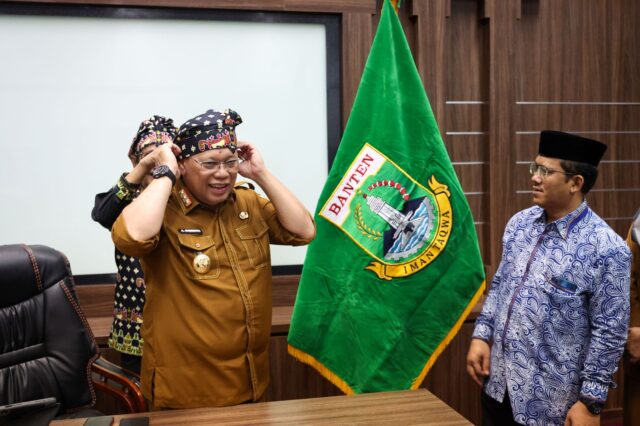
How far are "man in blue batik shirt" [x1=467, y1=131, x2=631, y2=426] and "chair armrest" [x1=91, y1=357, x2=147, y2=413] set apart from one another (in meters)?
1.21

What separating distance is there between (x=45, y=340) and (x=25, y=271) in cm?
25

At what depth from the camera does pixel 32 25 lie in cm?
302

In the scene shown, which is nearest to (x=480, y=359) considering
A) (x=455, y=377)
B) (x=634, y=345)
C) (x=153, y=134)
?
(x=634, y=345)

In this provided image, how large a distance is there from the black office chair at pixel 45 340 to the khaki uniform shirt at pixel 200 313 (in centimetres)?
38

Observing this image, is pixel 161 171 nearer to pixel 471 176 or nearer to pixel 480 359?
pixel 480 359

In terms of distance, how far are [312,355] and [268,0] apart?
1.75m

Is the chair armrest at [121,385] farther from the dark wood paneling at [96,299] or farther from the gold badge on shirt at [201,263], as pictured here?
the dark wood paneling at [96,299]

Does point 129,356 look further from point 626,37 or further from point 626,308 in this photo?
point 626,37

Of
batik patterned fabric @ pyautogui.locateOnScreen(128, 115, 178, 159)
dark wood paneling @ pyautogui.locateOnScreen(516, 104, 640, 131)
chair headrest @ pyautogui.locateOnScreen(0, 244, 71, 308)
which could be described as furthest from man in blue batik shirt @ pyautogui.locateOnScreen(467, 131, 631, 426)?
chair headrest @ pyautogui.locateOnScreen(0, 244, 71, 308)

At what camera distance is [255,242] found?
6.44 feet

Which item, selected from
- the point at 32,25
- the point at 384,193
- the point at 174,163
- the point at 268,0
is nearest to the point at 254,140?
the point at 268,0

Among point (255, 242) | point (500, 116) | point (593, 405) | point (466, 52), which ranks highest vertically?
point (466, 52)

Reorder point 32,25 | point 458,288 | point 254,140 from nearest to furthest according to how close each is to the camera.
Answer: point 458,288 → point 32,25 → point 254,140

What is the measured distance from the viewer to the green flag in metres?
2.64
